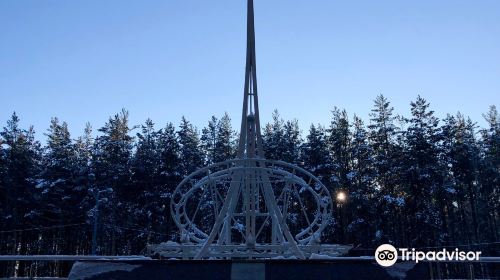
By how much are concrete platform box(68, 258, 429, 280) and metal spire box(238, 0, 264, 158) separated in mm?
3314

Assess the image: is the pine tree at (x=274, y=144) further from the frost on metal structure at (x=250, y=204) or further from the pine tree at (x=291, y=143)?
the frost on metal structure at (x=250, y=204)

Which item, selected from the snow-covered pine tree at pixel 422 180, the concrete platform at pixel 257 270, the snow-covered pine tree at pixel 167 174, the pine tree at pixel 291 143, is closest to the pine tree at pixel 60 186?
the snow-covered pine tree at pixel 167 174

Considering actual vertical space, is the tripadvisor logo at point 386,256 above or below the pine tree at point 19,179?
below

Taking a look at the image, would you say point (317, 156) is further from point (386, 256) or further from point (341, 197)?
point (386, 256)

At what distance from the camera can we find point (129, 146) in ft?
92.1

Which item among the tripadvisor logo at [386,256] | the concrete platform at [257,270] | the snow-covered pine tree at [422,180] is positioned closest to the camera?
the concrete platform at [257,270]

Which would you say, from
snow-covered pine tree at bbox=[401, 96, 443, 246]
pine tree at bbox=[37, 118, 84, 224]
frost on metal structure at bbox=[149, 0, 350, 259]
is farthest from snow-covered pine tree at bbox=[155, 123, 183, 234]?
frost on metal structure at bbox=[149, 0, 350, 259]

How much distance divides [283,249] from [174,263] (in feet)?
10.2

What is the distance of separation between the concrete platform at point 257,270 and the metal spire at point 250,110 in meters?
3.31

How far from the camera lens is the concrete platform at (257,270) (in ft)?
11.5

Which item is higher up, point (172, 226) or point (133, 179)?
point (133, 179)

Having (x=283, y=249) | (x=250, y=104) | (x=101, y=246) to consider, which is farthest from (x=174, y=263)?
(x=101, y=246)

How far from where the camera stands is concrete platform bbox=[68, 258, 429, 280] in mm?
3498

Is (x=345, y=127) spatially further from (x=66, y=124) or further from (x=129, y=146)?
(x=66, y=124)
